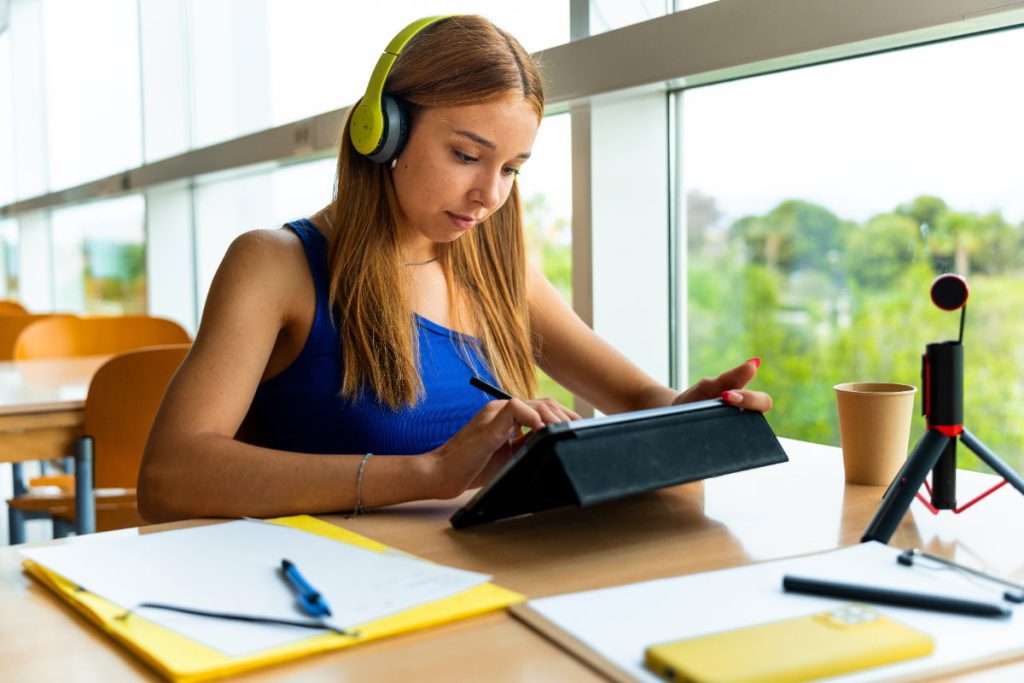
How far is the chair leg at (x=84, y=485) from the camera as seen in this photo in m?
2.07

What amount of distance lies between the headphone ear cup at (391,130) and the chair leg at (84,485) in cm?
114

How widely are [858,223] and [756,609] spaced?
1094 mm

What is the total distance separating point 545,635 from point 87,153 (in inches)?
214

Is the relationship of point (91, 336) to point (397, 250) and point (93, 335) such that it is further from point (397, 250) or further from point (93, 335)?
point (397, 250)

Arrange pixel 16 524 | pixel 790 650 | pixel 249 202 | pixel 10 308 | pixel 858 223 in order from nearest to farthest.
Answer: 1. pixel 790 650
2. pixel 858 223
3. pixel 16 524
4. pixel 249 202
5. pixel 10 308

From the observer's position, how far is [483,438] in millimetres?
981

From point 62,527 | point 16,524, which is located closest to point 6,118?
point 16,524

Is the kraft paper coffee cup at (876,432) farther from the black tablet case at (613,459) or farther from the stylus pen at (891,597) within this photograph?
the stylus pen at (891,597)

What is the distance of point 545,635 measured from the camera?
67 centimetres

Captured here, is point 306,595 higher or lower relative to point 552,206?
lower

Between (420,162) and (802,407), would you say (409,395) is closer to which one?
(420,162)

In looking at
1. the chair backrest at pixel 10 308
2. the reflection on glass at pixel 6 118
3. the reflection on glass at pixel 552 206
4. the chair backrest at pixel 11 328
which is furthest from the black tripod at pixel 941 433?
the reflection on glass at pixel 6 118

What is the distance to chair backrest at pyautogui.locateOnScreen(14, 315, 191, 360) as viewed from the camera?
296 cm

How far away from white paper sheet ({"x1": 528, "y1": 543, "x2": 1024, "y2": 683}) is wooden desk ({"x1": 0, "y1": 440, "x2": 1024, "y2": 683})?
3cm
